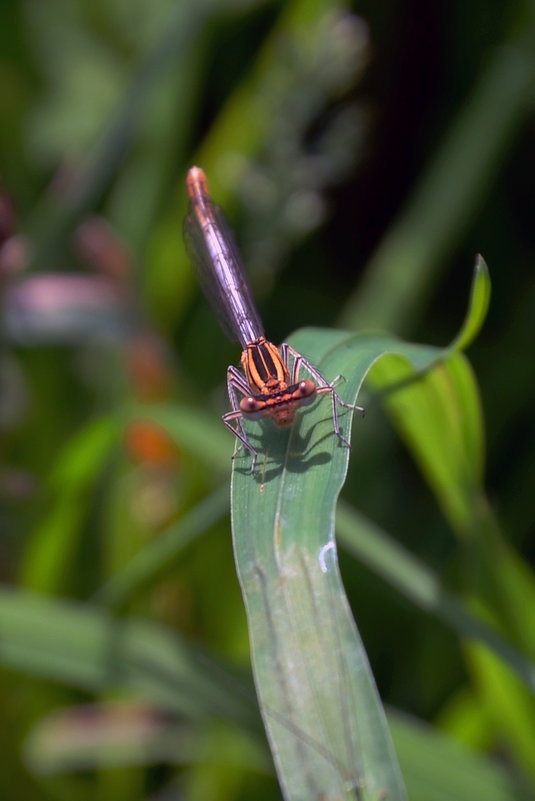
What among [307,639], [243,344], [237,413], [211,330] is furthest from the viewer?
[211,330]

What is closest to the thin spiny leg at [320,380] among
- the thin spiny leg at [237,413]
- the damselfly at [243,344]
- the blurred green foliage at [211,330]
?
the damselfly at [243,344]

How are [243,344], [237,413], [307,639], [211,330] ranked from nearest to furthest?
[307,639] → [237,413] → [243,344] → [211,330]

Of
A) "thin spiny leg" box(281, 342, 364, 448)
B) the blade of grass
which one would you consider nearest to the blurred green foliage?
"thin spiny leg" box(281, 342, 364, 448)

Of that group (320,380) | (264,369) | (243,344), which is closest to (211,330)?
(243,344)

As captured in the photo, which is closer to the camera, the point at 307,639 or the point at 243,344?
the point at 307,639

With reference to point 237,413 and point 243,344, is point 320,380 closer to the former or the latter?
point 237,413

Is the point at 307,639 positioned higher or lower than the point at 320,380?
lower

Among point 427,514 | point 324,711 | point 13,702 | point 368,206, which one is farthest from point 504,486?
point 324,711
